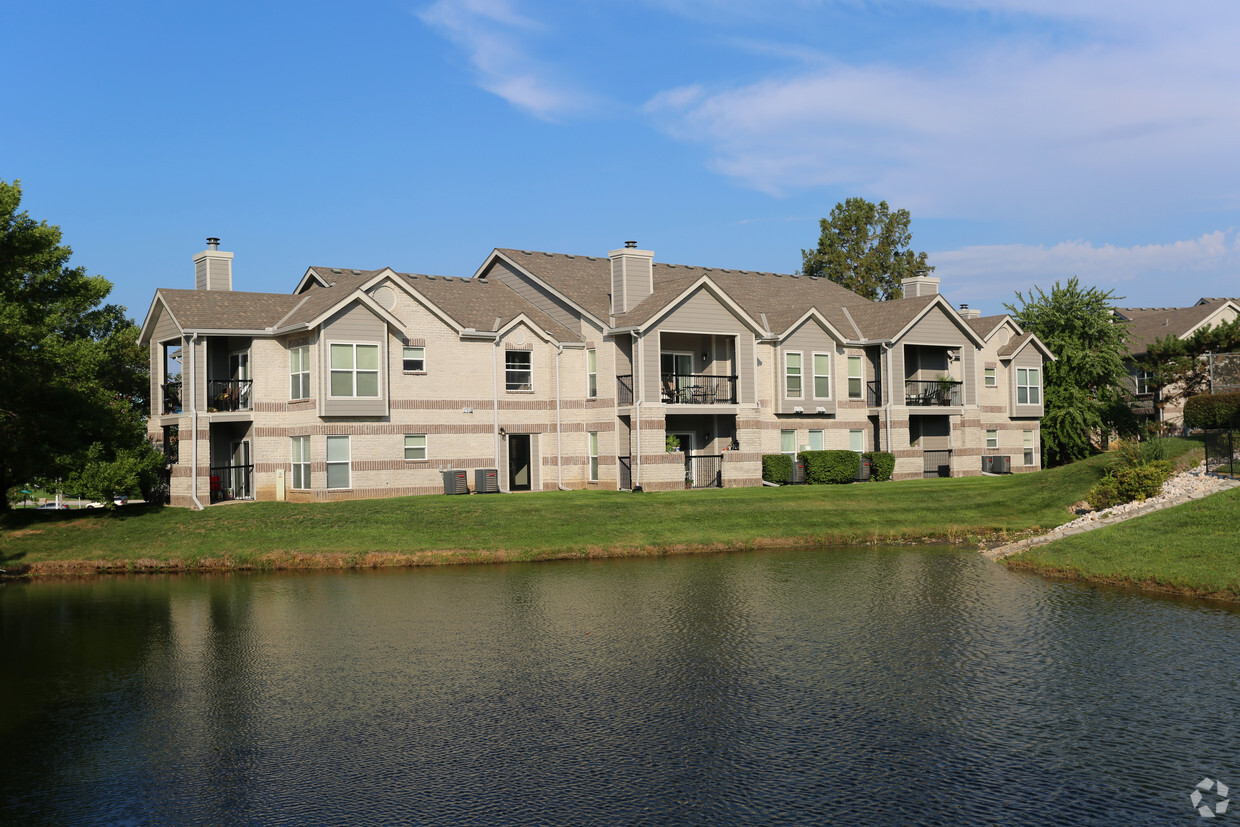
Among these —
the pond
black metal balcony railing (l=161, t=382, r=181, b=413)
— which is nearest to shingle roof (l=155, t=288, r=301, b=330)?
black metal balcony railing (l=161, t=382, r=181, b=413)

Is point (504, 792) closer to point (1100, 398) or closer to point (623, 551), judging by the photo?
point (623, 551)

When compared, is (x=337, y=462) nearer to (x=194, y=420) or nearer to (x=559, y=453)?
(x=194, y=420)

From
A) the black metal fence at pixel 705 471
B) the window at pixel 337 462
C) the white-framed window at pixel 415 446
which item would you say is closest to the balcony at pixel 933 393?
the black metal fence at pixel 705 471

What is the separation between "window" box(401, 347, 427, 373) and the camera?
3897cm

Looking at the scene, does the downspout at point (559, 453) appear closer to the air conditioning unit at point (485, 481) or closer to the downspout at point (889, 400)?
the air conditioning unit at point (485, 481)

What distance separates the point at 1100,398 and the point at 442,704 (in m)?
52.1

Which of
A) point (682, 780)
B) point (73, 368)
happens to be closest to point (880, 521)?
point (682, 780)

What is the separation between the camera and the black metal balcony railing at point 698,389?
42281 mm

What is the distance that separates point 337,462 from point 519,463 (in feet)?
26.3

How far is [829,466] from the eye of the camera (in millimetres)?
43875

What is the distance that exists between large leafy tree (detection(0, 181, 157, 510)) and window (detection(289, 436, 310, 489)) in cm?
474

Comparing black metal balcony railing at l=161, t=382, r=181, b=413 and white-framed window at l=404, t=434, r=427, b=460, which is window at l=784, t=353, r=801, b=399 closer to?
white-framed window at l=404, t=434, r=427, b=460

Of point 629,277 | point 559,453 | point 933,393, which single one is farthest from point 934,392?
point 559,453

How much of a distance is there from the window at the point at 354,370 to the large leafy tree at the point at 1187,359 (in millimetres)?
42943
